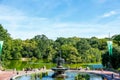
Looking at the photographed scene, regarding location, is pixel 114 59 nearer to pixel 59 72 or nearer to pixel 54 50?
pixel 59 72

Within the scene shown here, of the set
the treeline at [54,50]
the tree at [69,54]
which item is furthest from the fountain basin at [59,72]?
the tree at [69,54]

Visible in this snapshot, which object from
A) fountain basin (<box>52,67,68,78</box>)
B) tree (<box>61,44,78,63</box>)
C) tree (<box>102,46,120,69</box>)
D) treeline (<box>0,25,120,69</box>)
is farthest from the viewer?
tree (<box>61,44,78,63</box>)

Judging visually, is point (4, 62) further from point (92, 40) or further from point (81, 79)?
point (92, 40)

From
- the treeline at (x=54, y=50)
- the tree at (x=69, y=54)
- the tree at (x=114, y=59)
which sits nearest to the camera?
the tree at (x=114, y=59)

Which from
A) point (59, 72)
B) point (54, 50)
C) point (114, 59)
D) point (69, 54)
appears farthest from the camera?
point (54, 50)

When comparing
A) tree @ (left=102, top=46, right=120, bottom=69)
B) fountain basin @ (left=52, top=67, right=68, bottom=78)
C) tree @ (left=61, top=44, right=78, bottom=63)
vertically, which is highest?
tree @ (left=61, top=44, right=78, bottom=63)

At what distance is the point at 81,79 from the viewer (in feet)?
145

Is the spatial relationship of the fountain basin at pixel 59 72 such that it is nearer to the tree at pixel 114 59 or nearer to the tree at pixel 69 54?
the tree at pixel 114 59

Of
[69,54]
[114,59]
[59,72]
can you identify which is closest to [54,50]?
[69,54]

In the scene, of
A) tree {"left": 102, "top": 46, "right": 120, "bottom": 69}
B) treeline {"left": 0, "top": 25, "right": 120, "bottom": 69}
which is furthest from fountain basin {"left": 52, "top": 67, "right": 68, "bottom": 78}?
treeline {"left": 0, "top": 25, "right": 120, "bottom": 69}

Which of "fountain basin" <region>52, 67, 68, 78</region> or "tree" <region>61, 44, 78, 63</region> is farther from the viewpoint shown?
"tree" <region>61, 44, 78, 63</region>

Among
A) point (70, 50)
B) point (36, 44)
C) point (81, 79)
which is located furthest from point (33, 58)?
point (81, 79)

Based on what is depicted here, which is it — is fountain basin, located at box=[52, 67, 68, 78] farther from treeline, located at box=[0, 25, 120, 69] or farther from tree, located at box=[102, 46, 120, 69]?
treeline, located at box=[0, 25, 120, 69]

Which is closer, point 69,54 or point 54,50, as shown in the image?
point 69,54
